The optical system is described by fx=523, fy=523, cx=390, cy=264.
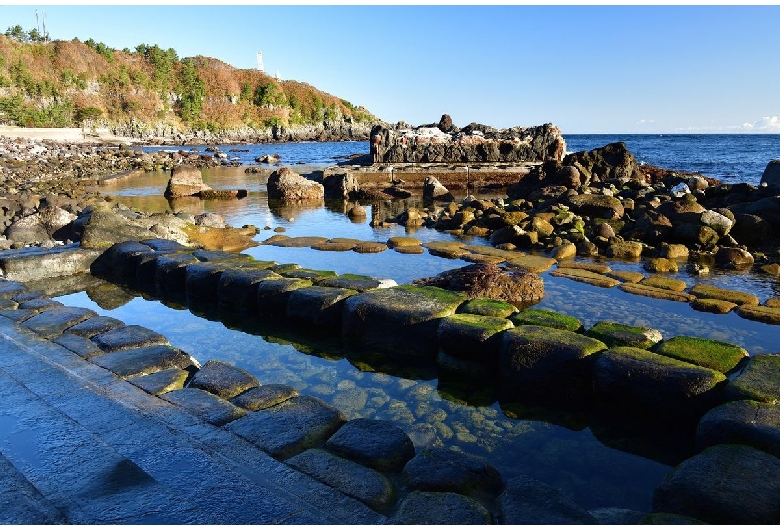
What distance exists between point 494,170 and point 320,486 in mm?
17856

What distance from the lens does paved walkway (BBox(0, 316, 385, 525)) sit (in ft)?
6.43

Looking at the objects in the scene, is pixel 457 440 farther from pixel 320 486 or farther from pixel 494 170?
pixel 494 170

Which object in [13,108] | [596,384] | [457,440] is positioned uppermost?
[13,108]

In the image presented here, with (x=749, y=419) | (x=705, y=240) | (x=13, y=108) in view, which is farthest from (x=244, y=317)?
(x=13, y=108)

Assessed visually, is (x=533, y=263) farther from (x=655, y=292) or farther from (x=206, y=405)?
(x=206, y=405)

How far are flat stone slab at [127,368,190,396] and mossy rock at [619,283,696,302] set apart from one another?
505cm

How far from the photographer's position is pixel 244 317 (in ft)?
17.9

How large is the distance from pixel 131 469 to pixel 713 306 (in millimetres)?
5605

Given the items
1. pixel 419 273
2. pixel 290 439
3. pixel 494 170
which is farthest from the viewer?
pixel 494 170

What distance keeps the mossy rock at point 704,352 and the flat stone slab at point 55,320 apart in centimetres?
453

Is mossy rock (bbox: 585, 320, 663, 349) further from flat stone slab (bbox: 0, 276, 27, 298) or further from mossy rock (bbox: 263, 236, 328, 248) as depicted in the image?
mossy rock (bbox: 263, 236, 328, 248)

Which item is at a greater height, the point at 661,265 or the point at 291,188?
the point at 291,188

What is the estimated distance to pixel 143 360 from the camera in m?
3.58

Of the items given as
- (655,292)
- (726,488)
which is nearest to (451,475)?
(726,488)
